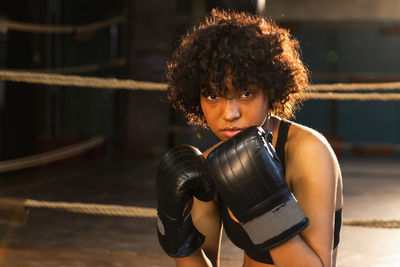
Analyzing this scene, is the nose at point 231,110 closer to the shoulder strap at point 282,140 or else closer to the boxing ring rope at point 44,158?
the shoulder strap at point 282,140

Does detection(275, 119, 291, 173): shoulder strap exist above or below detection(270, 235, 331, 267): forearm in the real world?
above

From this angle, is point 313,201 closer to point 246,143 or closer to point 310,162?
point 310,162

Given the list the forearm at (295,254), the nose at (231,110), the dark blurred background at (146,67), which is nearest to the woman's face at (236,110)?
Result: the nose at (231,110)

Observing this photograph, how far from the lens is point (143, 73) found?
4.59m

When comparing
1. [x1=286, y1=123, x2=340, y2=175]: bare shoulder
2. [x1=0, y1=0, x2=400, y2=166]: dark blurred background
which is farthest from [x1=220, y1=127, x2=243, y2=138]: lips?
[x1=0, y1=0, x2=400, y2=166]: dark blurred background

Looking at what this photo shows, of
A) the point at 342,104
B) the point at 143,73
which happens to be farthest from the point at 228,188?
the point at 342,104

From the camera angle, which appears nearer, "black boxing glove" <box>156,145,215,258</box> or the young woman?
the young woman

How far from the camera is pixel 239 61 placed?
998 millimetres

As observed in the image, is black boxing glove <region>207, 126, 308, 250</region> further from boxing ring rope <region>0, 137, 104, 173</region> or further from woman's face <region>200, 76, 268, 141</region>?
boxing ring rope <region>0, 137, 104, 173</region>

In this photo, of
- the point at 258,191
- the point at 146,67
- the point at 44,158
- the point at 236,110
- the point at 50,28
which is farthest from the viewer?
the point at 146,67

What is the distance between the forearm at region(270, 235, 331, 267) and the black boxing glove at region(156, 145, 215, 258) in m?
0.19

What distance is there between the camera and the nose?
38.8 inches

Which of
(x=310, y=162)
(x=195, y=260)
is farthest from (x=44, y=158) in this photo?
(x=310, y=162)

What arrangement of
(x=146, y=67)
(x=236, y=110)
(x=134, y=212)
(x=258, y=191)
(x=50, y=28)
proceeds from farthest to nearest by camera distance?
(x=146, y=67) < (x=50, y=28) < (x=134, y=212) < (x=236, y=110) < (x=258, y=191)
